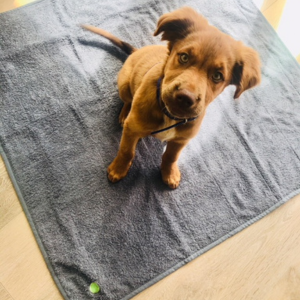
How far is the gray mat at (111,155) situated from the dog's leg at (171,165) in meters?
0.06

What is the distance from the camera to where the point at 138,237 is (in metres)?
1.97

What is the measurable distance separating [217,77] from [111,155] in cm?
96

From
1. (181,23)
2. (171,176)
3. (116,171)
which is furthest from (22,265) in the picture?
(181,23)

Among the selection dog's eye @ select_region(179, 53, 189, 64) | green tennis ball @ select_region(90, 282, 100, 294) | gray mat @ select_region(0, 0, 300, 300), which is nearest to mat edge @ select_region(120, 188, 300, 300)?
gray mat @ select_region(0, 0, 300, 300)

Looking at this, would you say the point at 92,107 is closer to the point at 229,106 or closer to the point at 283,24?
the point at 229,106

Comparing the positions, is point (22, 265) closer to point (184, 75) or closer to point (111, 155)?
point (111, 155)

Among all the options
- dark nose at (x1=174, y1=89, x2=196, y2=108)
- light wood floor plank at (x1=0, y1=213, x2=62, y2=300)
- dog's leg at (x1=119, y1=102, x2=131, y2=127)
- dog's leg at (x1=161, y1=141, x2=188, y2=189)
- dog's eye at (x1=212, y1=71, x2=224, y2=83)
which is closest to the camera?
dark nose at (x1=174, y1=89, x2=196, y2=108)

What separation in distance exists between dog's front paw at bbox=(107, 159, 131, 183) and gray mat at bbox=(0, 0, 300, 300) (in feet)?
0.17

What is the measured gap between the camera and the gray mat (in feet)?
6.33

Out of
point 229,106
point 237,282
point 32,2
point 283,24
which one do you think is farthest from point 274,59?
point 32,2

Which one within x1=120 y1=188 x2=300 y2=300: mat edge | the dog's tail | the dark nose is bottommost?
x1=120 y1=188 x2=300 y2=300: mat edge

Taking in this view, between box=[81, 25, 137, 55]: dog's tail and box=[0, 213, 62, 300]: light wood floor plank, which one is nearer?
box=[0, 213, 62, 300]: light wood floor plank

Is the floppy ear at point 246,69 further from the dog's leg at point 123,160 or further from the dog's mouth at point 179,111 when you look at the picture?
the dog's leg at point 123,160

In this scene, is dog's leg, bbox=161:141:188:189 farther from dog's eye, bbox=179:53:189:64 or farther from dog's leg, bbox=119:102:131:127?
dog's eye, bbox=179:53:189:64
